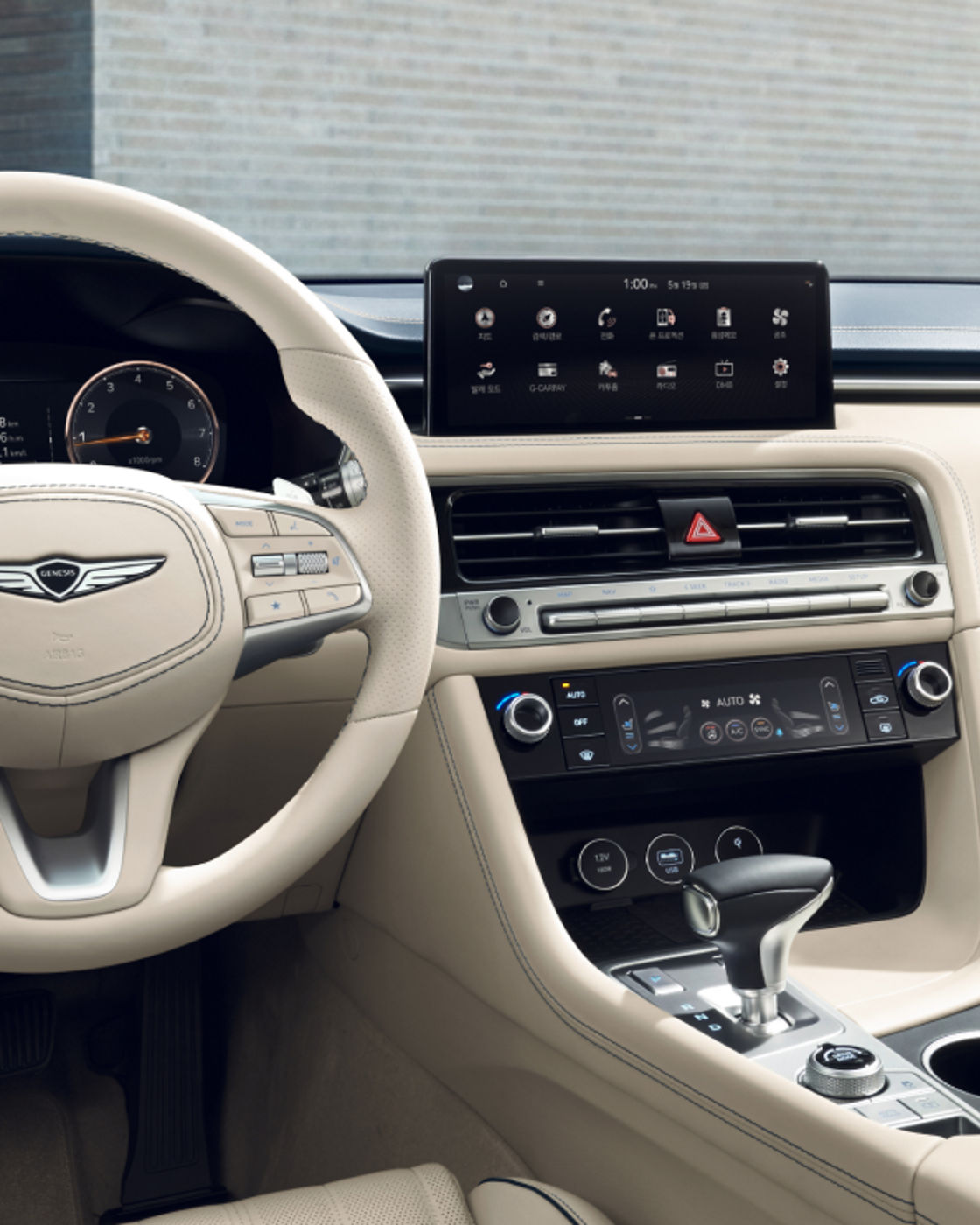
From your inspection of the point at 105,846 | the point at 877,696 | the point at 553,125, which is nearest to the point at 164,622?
the point at 105,846

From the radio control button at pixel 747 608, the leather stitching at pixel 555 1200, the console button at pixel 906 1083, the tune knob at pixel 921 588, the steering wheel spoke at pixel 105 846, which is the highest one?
the tune knob at pixel 921 588

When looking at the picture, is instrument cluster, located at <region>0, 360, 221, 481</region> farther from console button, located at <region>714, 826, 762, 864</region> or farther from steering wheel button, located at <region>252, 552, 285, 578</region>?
console button, located at <region>714, 826, 762, 864</region>

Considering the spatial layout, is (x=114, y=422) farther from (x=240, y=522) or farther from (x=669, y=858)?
(x=669, y=858)

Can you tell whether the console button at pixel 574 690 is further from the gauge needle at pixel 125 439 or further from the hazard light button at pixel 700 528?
the gauge needle at pixel 125 439

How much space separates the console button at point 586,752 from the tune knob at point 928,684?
0.37m

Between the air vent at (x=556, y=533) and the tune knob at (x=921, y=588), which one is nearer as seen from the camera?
the air vent at (x=556, y=533)

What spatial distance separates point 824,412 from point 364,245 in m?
0.63

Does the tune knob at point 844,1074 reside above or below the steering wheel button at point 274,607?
below

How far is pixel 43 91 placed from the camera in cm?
148

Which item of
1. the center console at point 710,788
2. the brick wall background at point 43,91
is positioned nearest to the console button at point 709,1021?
the center console at point 710,788

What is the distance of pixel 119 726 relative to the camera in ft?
3.08

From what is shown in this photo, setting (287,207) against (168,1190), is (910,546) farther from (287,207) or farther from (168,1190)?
(168,1190)

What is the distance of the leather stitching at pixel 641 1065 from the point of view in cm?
89

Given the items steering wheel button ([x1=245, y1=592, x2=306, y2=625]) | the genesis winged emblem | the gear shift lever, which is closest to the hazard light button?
the gear shift lever
